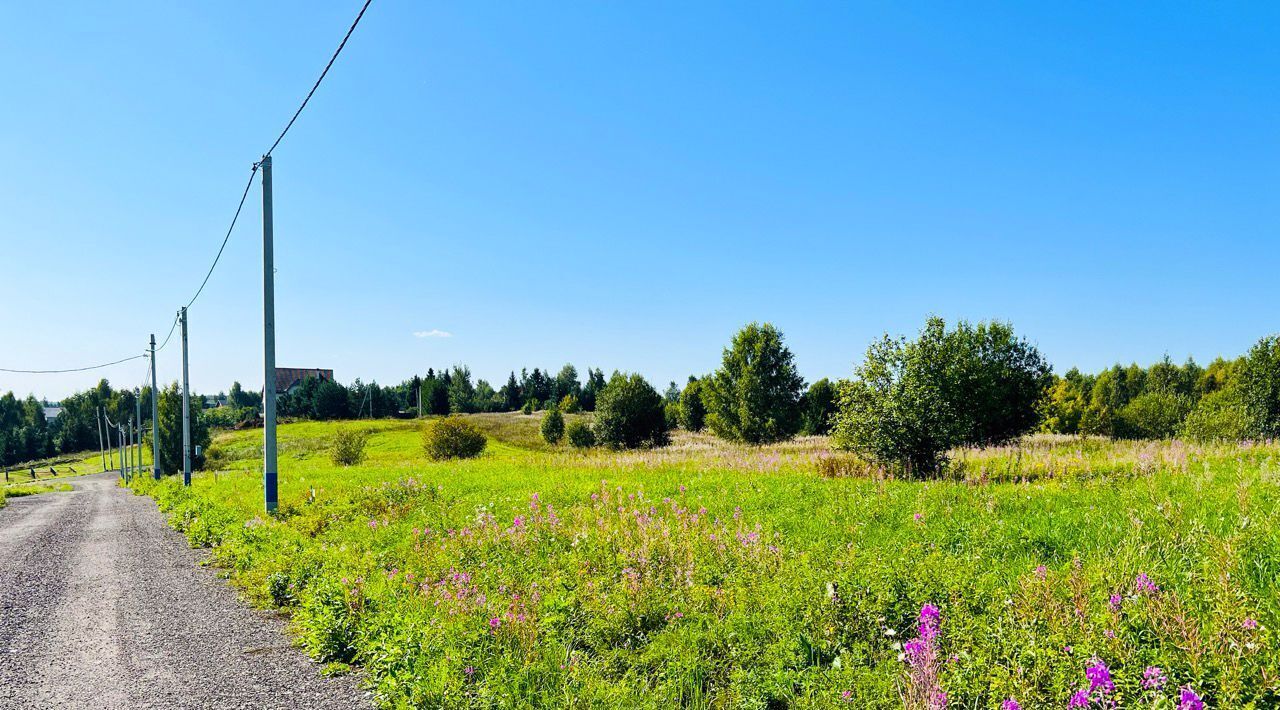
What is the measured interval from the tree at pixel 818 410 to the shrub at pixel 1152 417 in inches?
794

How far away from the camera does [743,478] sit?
14258mm

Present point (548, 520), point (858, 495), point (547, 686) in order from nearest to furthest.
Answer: point (547, 686)
point (548, 520)
point (858, 495)

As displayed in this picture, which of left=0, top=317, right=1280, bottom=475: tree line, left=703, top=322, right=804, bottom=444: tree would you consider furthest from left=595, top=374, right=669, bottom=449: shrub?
left=703, top=322, right=804, bottom=444: tree

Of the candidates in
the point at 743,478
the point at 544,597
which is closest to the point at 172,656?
the point at 544,597

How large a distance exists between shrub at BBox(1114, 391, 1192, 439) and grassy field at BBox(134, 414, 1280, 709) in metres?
37.8

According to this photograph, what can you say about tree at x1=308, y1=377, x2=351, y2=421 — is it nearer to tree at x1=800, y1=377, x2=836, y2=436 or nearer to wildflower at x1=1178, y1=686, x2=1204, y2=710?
tree at x1=800, y1=377, x2=836, y2=436

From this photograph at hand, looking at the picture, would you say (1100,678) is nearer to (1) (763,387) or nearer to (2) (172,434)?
(1) (763,387)

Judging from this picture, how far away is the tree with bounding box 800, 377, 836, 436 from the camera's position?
52231 millimetres

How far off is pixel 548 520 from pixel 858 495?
16.7ft

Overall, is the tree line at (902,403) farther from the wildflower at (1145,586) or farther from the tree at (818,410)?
the wildflower at (1145,586)

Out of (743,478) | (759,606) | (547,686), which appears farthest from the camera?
(743,478)

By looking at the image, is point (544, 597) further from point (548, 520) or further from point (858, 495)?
point (858, 495)

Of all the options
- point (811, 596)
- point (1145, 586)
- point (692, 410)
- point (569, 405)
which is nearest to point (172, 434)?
point (569, 405)

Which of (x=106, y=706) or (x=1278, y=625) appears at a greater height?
(x=1278, y=625)
